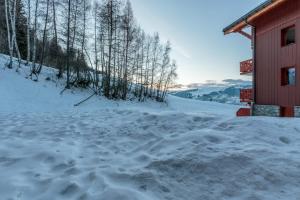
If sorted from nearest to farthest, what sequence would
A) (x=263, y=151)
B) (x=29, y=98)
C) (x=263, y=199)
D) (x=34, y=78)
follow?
(x=263, y=199)
(x=263, y=151)
(x=29, y=98)
(x=34, y=78)

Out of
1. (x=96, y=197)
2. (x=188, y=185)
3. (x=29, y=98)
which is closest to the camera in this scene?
(x=96, y=197)

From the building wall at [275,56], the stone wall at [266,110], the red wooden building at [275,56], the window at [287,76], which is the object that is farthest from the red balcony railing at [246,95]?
the window at [287,76]

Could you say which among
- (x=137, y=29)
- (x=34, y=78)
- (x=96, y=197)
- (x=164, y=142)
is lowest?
(x=96, y=197)

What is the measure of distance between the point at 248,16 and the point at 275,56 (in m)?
2.73

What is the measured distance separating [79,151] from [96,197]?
1.88 m

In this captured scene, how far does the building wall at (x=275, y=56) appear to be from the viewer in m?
12.9

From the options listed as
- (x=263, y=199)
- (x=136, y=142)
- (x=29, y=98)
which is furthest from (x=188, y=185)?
(x=29, y=98)

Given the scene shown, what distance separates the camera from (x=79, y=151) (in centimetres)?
485

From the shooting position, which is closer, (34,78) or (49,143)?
(49,143)

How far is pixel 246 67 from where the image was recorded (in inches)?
722

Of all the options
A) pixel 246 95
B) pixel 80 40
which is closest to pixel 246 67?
pixel 246 95

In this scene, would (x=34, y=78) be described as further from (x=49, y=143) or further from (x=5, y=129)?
(x=49, y=143)

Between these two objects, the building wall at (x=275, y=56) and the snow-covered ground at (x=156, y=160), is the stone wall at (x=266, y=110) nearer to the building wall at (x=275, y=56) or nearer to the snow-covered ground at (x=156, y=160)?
the building wall at (x=275, y=56)

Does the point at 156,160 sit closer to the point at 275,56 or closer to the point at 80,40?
the point at 275,56
